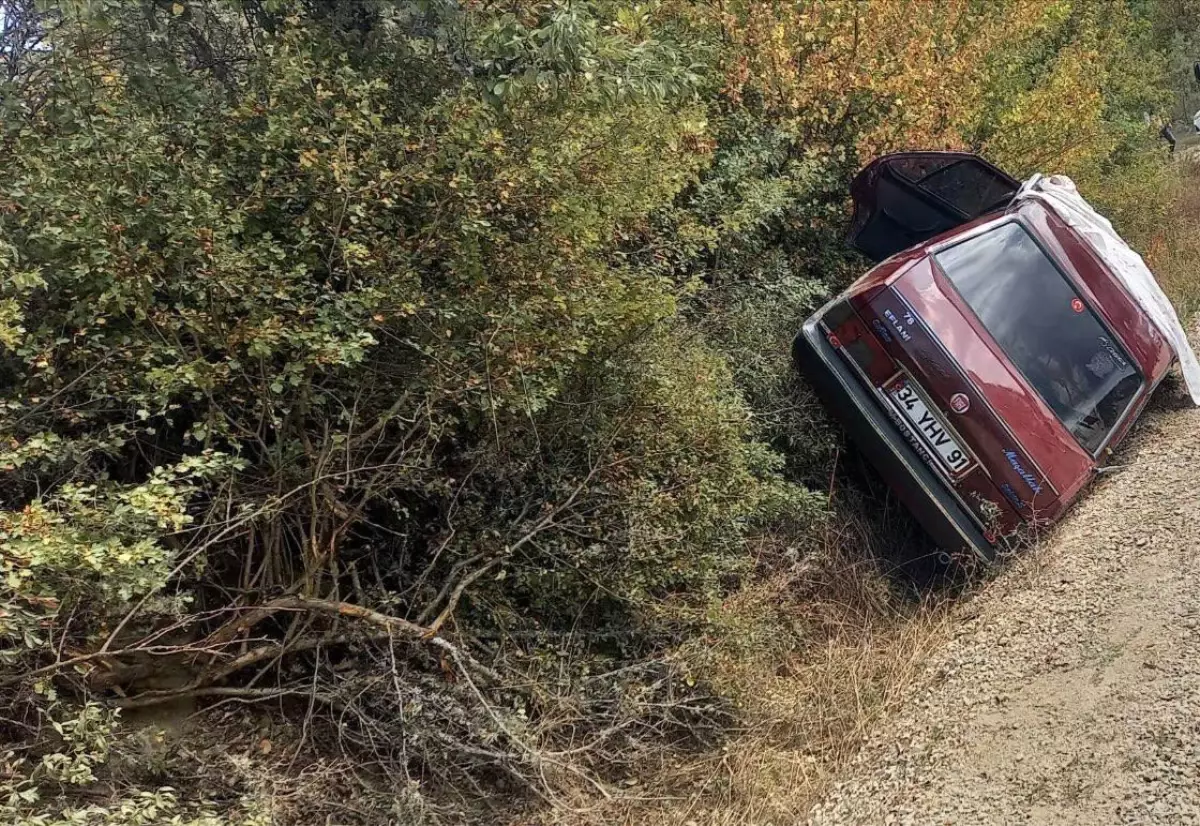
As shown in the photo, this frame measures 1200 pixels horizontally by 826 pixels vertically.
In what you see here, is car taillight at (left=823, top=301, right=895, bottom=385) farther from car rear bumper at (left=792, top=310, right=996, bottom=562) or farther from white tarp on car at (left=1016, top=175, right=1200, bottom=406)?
white tarp on car at (left=1016, top=175, right=1200, bottom=406)

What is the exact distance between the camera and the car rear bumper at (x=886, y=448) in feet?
14.9

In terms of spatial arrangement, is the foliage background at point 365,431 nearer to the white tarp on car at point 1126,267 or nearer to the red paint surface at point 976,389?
the red paint surface at point 976,389

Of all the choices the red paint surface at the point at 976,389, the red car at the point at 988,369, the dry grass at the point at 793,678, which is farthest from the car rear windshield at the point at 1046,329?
the dry grass at the point at 793,678

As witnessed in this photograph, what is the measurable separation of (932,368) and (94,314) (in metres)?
3.94

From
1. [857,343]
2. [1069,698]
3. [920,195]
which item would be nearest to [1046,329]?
[857,343]

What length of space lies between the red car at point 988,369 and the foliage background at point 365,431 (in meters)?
0.69

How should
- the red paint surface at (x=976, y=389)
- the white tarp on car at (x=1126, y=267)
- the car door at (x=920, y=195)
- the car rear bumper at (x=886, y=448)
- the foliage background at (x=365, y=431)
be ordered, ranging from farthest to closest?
the car door at (x=920, y=195)
the white tarp on car at (x=1126, y=267)
the car rear bumper at (x=886, y=448)
the red paint surface at (x=976, y=389)
the foliage background at (x=365, y=431)

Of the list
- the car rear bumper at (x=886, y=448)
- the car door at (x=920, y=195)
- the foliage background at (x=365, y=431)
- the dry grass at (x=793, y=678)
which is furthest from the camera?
the car door at (x=920, y=195)

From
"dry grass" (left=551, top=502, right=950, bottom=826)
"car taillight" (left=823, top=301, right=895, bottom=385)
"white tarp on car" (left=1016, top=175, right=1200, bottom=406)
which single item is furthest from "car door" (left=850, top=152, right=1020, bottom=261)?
"dry grass" (left=551, top=502, right=950, bottom=826)

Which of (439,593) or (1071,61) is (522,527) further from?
(1071,61)

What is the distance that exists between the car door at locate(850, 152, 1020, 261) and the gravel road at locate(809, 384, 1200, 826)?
99.8 inches

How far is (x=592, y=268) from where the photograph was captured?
3637mm

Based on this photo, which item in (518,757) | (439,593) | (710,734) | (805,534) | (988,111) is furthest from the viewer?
(988,111)

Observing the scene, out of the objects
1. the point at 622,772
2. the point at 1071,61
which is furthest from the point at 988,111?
the point at 622,772
